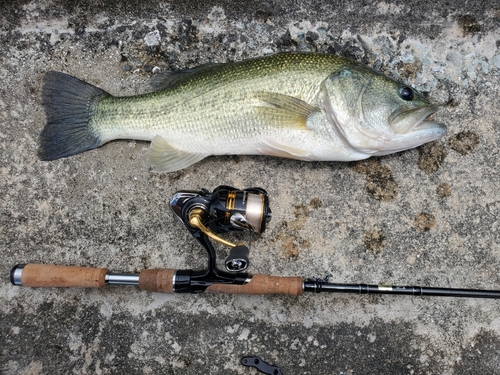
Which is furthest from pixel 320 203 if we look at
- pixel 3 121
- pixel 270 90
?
pixel 3 121

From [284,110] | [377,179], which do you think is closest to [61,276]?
[284,110]

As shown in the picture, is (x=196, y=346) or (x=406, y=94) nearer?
(x=406, y=94)

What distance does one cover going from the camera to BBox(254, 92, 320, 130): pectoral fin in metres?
2.39

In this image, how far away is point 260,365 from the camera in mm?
2492

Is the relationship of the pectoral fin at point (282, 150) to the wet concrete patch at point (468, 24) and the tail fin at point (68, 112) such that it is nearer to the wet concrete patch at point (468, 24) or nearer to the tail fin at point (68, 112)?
the tail fin at point (68, 112)

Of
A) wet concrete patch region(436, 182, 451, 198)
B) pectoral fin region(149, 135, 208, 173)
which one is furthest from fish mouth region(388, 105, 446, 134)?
pectoral fin region(149, 135, 208, 173)

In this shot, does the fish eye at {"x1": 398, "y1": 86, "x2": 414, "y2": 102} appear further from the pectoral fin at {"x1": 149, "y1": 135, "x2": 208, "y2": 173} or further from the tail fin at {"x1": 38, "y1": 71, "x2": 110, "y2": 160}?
the tail fin at {"x1": 38, "y1": 71, "x2": 110, "y2": 160}

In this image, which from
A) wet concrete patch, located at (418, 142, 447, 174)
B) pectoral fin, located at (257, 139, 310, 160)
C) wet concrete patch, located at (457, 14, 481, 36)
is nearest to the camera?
pectoral fin, located at (257, 139, 310, 160)

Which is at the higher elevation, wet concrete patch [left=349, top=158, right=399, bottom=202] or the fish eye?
the fish eye

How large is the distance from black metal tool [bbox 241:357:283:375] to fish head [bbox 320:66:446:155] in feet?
4.46

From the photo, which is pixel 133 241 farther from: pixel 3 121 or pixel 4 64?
pixel 4 64

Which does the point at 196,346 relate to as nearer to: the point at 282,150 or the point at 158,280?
the point at 158,280

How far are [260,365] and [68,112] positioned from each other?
6.25 feet

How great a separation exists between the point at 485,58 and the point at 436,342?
72.0 inches
